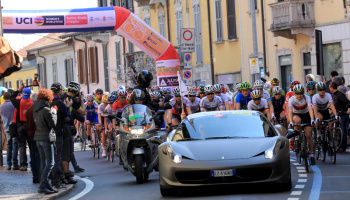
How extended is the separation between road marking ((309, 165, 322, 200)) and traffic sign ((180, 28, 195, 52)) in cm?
1445

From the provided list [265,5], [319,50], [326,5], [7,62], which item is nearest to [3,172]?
[7,62]

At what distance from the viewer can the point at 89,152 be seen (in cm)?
3030

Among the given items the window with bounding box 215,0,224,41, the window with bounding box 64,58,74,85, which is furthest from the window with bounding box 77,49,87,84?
the window with bounding box 215,0,224,41

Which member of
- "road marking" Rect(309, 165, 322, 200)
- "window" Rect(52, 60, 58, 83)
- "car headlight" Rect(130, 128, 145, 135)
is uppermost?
"window" Rect(52, 60, 58, 83)

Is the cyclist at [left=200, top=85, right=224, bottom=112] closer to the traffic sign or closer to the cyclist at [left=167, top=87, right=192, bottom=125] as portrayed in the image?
the cyclist at [left=167, top=87, right=192, bottom=125]

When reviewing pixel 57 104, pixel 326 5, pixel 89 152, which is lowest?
pixel 89 152

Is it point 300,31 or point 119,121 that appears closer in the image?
point 119,121

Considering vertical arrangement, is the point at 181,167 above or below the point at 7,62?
below

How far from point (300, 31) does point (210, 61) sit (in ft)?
32.5

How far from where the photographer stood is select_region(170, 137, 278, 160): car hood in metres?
13.3

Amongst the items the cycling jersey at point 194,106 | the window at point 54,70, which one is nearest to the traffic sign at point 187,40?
the cycling jersey at point 194,106

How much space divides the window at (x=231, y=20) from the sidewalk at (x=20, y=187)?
24413mm

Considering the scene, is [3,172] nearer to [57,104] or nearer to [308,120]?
[57,104]

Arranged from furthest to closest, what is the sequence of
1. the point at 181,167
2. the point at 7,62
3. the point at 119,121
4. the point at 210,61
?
the point at 210,61, the point at 119,121, the point at 7,62, the point at 181,167
